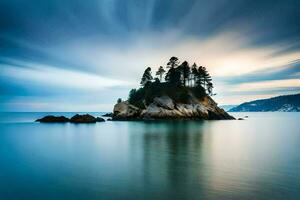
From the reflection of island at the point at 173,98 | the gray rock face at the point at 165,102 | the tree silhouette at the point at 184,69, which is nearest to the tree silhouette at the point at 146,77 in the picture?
the reflection of island at the point at 173,98

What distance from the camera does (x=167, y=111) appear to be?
95625 millimetres

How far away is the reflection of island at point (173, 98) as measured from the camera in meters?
96.8

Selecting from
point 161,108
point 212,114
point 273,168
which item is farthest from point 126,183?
point 212,114

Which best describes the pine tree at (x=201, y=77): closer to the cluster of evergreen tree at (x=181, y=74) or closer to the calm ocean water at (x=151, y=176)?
the cluster of evergreen tree at (x=181, y=74)

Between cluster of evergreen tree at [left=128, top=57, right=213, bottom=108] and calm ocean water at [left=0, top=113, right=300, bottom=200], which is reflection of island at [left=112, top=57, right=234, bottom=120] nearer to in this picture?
cluster of evergreen tree at [left=128, top=57, right=213, bottom=108]

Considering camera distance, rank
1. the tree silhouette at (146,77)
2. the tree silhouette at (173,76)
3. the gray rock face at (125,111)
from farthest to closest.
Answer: the tree silhouette at (146,77), the tree silhouette at (173,76), the gray rock face at (125,111)

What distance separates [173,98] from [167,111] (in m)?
8.39

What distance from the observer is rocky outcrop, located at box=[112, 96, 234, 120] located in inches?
3765

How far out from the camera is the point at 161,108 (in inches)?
3809

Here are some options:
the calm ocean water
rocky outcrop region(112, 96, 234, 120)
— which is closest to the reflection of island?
rocky outcrop region(112, 96, 234, 120)

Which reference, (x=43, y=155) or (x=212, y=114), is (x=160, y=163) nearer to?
(x=43, y=155)

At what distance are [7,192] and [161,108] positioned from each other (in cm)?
8383

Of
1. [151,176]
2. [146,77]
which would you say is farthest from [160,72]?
[151,176]

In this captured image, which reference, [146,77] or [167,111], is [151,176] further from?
[146,77]
